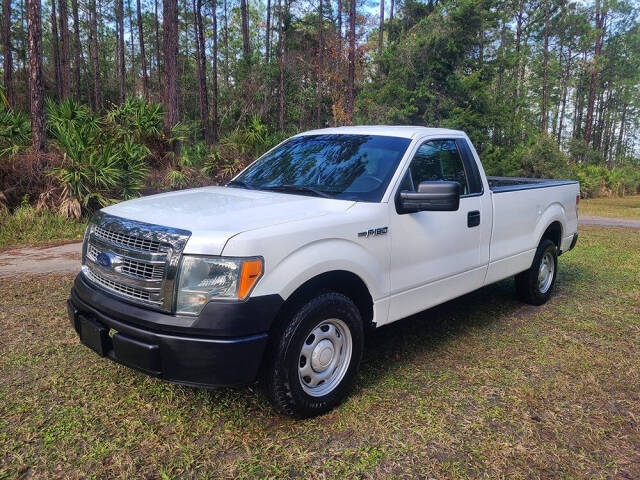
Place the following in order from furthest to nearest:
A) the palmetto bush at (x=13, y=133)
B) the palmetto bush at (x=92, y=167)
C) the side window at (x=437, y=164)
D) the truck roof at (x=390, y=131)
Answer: the palmetto bush at (x=13, y=133)
the palmetto bush at (x=92, y=167)
the truck roof at (x=390, y=131)
the side window at (x=437, y=164)

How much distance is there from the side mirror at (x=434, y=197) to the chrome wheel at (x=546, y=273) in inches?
112

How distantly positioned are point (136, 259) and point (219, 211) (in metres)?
0.56

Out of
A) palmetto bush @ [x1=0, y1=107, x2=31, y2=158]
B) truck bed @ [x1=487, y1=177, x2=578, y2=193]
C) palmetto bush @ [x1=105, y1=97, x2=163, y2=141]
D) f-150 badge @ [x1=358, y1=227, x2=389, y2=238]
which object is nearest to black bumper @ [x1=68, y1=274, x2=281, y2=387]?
f-150 badge @ [x1=358, y1=227, x2=389, y2=238]

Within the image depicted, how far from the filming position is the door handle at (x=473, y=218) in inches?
167

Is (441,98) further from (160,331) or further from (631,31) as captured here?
(631,31)

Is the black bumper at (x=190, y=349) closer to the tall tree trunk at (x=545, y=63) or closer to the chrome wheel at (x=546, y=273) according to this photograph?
the chrome wheel at (x=546, y=273)

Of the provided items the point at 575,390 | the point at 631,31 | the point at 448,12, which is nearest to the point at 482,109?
the point at 448,12

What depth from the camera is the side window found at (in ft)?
12.9

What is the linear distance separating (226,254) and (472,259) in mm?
2516

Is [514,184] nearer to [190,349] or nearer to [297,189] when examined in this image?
[297,189]

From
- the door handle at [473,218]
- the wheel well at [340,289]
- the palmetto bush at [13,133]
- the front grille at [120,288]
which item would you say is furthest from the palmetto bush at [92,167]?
the wheel well at [340,289]

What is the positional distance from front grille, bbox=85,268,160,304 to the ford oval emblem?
0.09m

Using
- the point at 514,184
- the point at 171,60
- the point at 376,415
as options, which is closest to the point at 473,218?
the point at 514,184

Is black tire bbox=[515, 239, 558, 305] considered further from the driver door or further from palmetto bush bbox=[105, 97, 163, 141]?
palmetto bush bbox=[105, 97, 163, 141]
